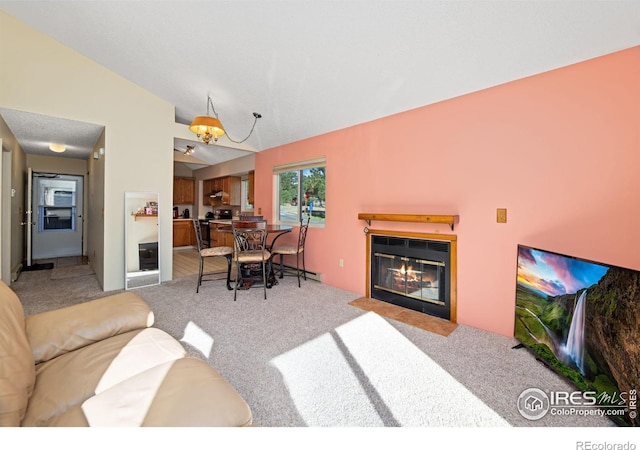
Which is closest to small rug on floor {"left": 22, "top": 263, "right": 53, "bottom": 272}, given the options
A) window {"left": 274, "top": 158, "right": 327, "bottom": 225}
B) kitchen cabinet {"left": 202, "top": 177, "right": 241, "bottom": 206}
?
kitchen cabinet {"left": 202, "top": 177, "right": 241, "bottom": 206}

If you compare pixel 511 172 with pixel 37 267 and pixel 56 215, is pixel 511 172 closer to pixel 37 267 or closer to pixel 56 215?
pixel 37 267

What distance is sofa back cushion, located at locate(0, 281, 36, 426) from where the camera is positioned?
2.80ft

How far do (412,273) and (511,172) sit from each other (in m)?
1.42

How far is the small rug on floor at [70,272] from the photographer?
4582 millimetres

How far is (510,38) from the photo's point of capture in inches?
79.7

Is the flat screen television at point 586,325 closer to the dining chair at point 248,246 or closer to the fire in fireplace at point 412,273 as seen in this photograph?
the fire in fireplace at point 412,273

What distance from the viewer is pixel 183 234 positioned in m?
7.62

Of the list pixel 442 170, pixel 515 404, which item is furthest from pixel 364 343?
pixel 442 170

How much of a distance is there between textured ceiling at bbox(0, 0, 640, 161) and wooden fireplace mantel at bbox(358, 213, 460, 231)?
1238 millimetres

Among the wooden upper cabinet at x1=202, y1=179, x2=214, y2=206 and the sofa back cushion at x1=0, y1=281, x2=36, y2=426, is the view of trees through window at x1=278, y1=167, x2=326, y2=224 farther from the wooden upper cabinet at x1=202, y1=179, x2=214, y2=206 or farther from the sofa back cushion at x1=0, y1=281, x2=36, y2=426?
the wooden upper cabinet at x1=202, y1=179, x2=214, y2=206

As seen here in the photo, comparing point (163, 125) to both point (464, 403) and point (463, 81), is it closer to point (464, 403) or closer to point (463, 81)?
point (463, 81)

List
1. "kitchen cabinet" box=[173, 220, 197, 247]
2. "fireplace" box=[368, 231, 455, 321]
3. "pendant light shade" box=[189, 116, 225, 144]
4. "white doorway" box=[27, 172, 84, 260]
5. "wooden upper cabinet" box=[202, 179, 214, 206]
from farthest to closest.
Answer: "wooden upper cabinet" box=[202, 179, 214, 206] < "kitchen cabinet" box=[173, 220, 197, 247] < "white doorway" box=[27, 172, 84, 260] < "pendant light shade" box=[189, 116, 225, 144] < "fireplace" box=[368, 231, 455, 321]

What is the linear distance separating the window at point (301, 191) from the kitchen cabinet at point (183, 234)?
382 cm

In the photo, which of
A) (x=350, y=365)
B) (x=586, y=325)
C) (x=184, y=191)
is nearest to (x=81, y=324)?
(x=350, y=365)
